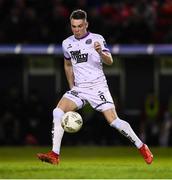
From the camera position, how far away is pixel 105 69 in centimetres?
2316

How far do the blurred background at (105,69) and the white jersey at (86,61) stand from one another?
7796 millimetres

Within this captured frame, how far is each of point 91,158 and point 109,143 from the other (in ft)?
13.9

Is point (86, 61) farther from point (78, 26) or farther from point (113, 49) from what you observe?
point (113, 49)

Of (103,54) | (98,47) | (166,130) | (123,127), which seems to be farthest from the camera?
(166,130)

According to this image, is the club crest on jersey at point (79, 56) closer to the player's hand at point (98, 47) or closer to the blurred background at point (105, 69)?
the player's hand at point (98, 47)

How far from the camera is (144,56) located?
21969mm

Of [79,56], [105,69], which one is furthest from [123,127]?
[105,69]

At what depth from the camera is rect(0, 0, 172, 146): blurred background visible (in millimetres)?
21281

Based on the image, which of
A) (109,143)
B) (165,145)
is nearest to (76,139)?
(109,143)

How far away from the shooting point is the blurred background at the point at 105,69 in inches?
838

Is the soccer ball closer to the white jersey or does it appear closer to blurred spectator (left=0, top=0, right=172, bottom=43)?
the white jersey

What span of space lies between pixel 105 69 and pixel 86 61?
32.7 feet

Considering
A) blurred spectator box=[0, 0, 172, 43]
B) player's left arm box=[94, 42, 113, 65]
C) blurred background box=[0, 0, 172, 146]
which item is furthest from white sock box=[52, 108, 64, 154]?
blurred spectator box=[0, 0, 172, 43]

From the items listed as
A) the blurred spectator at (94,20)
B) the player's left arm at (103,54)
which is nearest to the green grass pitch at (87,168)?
the player's left arm at (103,54)
